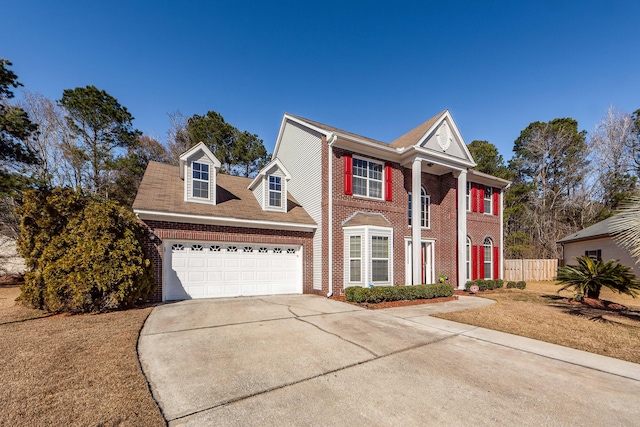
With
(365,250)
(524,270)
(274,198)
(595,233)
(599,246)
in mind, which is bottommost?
(524,270)

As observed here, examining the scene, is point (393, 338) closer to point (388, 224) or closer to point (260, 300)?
point (260, 300)

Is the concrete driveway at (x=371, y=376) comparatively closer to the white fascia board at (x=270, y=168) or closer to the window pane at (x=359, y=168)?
the white fascia board at (x=270, y=168)

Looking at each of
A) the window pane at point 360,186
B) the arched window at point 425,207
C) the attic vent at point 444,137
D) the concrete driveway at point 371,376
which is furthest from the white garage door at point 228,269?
the attic vent at point 444,137

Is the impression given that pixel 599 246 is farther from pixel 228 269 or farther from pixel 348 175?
pixel 228 269

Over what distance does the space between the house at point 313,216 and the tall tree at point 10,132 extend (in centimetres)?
811

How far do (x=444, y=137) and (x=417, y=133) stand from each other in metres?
1.53

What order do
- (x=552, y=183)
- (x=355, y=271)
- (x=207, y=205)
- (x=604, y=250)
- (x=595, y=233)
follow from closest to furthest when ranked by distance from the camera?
(x=207, y=205)
(x=355, y=271)
(x=604, y=250)
(x=595, y=233)
(x=552, y=183)

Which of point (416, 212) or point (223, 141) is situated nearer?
point (416, 212)

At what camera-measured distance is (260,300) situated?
9688mm

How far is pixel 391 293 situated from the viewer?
973 centimetres

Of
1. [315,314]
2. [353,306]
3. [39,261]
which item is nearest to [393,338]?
[315,314]

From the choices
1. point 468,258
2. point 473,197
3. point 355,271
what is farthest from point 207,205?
point 473,197

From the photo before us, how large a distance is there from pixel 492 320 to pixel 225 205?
1006 centimetres

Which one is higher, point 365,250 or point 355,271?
point 365,250
